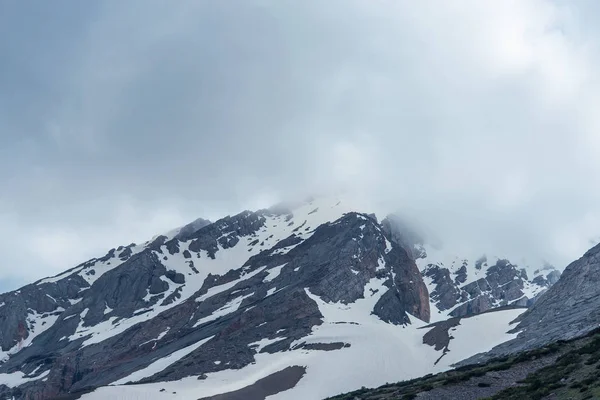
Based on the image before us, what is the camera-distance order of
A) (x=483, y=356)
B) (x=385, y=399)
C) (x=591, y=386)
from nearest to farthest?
(x=591, y=386), (x=385, y=399), (x=483, y=356)

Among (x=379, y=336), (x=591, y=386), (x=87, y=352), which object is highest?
(x=87, y=352)

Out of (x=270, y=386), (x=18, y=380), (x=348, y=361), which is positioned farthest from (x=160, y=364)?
(x=18, y=380)

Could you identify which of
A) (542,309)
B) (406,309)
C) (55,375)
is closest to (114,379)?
(55,375)

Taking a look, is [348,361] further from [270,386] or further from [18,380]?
[18,380]

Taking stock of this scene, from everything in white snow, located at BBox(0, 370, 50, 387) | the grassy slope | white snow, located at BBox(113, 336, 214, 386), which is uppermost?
white snow, located at BBox(0, 370, 50, 387)

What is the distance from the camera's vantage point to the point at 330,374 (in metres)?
123

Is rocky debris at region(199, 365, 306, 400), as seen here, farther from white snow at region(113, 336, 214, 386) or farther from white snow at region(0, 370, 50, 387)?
white snow at region(0, 370, 50, 387)

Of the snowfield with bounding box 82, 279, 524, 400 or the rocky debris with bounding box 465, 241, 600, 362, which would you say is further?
the snowfield with bounding box 82, 279, 524, 400

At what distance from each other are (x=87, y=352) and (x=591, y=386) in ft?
615

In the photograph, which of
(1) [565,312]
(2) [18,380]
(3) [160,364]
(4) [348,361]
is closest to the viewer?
(1) [565,312]

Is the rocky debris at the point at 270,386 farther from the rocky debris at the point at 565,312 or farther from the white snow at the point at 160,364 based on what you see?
the white snow at the point at 160,364

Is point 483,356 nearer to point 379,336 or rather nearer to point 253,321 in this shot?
point 379,336

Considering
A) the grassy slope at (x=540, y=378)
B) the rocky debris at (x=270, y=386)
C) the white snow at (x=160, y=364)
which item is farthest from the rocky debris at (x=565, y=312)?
the white snow at (x=160, y=364)

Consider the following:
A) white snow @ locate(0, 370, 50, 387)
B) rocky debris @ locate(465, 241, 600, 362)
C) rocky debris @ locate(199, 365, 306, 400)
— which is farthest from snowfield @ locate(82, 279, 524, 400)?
white snow @ locate(0, 370, 50, 387)
